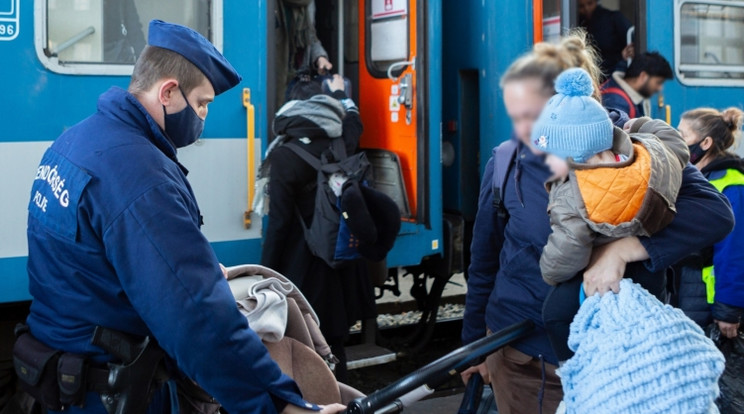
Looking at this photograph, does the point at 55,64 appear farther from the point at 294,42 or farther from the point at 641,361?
the point at 641,361

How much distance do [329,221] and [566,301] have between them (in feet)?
7.41

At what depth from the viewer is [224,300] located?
1.89 meters

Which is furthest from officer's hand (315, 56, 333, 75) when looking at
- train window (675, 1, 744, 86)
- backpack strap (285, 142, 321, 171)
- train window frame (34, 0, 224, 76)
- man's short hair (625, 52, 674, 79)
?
train window (675, 1, 744, 86)

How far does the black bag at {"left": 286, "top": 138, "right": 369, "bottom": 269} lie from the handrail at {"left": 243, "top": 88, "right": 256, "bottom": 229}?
0.21 metres

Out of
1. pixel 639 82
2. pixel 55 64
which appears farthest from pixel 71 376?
pixel 639 82

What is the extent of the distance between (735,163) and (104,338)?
267 cm

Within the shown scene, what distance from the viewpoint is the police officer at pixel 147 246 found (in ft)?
6.07

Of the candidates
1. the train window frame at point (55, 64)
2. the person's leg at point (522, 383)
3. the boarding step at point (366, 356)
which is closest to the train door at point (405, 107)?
the boarding step at point (366, 356)

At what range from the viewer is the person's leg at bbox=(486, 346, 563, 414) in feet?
7.52

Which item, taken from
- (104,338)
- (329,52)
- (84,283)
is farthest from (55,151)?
(329,52)

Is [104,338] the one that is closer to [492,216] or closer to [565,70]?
[492,216]

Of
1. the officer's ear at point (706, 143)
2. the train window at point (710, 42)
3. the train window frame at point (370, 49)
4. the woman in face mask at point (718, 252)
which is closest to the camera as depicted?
the woman in face mask at point (718, 252)

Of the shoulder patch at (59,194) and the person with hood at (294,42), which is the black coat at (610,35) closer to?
the person with hood at (294,42)

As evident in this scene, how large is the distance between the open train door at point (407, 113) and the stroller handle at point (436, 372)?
2569 mm
